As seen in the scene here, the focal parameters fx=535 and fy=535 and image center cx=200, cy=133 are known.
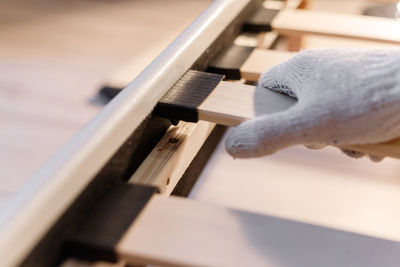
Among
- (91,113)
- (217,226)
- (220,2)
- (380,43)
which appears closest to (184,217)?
(217,226)

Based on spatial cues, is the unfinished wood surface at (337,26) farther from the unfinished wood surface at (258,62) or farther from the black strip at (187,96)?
the black strip at (187,96)

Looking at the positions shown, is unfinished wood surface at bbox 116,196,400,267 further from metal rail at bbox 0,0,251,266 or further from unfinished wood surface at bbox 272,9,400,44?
unfinished wood surface at bbox 272,9,400,44

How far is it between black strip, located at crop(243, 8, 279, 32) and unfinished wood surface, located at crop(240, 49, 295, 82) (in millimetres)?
124

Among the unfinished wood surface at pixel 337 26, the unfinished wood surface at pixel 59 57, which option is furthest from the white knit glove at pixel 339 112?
the unfinished wood surface at pixel 59 57

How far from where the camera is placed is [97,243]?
1.57 feet

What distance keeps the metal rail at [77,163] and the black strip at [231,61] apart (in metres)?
0.11

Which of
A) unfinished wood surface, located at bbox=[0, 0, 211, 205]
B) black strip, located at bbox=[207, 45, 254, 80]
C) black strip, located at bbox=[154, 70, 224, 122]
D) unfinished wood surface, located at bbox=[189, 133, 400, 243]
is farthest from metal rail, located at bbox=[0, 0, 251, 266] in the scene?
unfinished wood surface, located at bbox=[0, 0, 211, 205]

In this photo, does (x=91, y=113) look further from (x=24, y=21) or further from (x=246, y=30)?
(x=24, y=21)

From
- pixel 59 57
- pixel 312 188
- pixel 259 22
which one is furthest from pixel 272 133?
pixel 59 57

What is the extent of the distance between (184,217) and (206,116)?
17 centimetres

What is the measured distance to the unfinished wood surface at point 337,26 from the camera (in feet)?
3.41

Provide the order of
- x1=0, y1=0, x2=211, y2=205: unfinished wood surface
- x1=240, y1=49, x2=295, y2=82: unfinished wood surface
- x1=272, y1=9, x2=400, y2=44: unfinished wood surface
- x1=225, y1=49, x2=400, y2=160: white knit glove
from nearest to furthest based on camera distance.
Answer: x1=225, y1=49, x2=400, y2=160: white knit glove, x1=240, y1=49, x2=295, y2=82: unfinished wood surface, x1=272, y1=9, x2=400, y2=44: unfinished wood surface, x1=0, y1=0, x2=211, y2=205: unfinished wood surface

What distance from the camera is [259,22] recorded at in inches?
42.7

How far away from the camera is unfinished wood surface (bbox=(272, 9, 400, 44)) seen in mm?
1039
